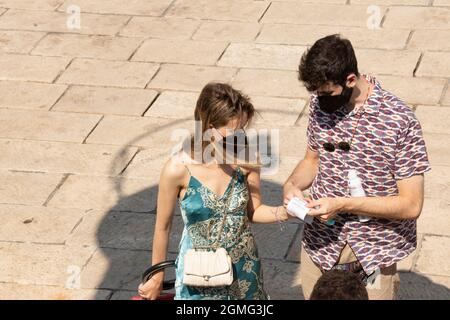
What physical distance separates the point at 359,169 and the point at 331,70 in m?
0.52

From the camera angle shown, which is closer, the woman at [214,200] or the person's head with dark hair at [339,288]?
the person's head with dark hair at [339,288]

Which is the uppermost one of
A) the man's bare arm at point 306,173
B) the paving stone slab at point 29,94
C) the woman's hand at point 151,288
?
the man's bare arm at point 306,173

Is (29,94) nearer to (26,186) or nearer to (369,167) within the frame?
(26,186)

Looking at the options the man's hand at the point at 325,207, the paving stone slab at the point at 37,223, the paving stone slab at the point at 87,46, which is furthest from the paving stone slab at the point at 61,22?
the man's hand at the point at 325,207

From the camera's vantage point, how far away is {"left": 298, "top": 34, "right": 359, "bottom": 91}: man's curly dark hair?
176 inches

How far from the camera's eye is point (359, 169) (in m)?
4.66

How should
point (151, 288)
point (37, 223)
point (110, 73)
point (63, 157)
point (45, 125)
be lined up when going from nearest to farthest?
point (151, 288) → point (37, 223) → point (63, 157) → point (45, 125) → point (110, 73)

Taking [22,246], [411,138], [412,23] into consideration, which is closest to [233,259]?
[411,138]

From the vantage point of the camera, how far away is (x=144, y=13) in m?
10.9

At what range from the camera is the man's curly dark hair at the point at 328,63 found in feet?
14.7

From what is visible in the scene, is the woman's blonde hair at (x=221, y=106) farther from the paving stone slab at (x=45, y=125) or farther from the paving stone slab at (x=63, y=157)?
the paving stone slab at (x=45, y=125)

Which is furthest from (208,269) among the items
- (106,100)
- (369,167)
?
(106,100)

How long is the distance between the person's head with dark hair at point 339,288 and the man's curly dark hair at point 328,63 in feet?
3.47

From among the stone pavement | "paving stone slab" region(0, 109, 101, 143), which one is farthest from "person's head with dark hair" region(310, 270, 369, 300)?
"paving stone slab" region(0, 109, 101, 143)
